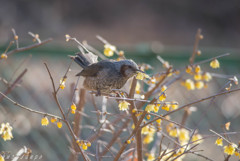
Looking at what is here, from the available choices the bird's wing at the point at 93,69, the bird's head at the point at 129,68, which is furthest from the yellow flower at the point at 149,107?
the bird's wing at the point at 93,69

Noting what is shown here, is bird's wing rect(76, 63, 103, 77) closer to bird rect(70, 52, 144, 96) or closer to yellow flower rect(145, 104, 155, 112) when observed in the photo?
bird rect(70, 52, 144, 96)

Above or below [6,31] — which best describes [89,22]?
above

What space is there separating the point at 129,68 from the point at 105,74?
212mm

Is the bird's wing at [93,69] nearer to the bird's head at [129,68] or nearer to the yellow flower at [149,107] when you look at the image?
the bird's head at [129,68]

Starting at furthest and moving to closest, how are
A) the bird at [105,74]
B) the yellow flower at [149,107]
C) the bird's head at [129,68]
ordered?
the bird at [105,74] < the bird's head at [129,68] < the yellow flower at [149,107]

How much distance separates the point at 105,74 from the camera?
2.26 meters

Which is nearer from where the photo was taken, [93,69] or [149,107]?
[149,107]

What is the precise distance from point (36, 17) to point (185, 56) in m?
8.82

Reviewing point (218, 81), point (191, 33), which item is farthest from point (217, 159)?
point (191, 33)

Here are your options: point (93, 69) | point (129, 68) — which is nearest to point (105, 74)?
point (93, 69)

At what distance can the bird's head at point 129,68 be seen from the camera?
6.82 ft

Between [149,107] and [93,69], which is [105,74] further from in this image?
[149,107]

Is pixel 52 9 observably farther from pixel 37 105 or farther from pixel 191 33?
pixel 37 105

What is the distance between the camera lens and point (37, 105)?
4.64 meters
